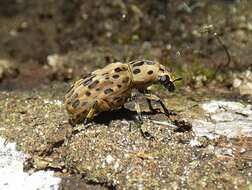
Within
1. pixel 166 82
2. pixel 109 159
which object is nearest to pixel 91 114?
pixel 109 159

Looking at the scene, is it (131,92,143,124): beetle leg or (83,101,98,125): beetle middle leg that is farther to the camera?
(131,92,143,124): beetle leg

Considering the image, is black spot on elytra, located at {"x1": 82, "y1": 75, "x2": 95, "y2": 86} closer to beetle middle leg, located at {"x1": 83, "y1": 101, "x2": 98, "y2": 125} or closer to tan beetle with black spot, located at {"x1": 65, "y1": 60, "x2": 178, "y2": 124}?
tan beetle with black spot, located at {"x1": 65, "y1": 60, "x2": 178, "y2": 124}

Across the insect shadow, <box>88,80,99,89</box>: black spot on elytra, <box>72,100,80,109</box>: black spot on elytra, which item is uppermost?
<box>88,80,99,89</box>: black spot on elytra

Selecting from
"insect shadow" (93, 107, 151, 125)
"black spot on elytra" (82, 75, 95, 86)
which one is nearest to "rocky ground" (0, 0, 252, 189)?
"insect shadow" (93, 107, 151, 125)

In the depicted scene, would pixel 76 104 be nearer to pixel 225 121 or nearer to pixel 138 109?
pixel 138 109

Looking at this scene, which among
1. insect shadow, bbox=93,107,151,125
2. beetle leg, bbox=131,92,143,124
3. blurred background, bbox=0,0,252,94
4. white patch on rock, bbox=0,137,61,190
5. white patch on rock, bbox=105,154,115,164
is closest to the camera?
white patch on rock, bbox=0,137,61,190

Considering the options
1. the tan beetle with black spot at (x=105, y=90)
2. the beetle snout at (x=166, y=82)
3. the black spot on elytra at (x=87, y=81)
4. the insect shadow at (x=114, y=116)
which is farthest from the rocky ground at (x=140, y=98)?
the black spot on elytra at (x=87, y=81)
